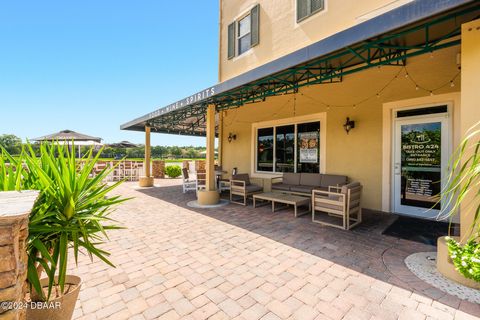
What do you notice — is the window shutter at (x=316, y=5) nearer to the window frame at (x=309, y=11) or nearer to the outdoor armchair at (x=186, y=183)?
the window frame at (x=309, y=11)

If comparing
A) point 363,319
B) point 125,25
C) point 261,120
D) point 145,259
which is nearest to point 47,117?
point 125,25

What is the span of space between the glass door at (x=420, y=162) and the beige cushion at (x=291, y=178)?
99.7 inches

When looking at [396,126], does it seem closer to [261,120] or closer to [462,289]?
[462,289]

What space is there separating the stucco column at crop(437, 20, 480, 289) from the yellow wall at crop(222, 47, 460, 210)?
2580mm

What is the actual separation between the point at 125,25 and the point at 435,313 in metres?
14.9

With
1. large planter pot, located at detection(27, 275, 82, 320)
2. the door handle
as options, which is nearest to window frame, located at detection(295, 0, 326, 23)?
the door handle

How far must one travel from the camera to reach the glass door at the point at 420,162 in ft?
15.3

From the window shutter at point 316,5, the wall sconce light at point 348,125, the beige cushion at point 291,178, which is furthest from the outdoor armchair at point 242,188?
the window shutter at point 316,5

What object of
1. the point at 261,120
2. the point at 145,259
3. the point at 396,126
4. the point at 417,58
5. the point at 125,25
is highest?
the point at 125,25

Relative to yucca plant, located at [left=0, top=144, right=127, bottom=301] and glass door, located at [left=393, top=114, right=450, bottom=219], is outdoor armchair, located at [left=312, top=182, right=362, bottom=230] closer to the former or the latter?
glass door, located at [left=393, top=114, right=450, bottom=219]

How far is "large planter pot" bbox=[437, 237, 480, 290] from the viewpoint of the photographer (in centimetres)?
232

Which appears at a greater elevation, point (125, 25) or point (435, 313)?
point (125, 25)

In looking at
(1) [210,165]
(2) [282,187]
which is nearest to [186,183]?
(1) [210,165]

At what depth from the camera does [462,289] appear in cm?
227
